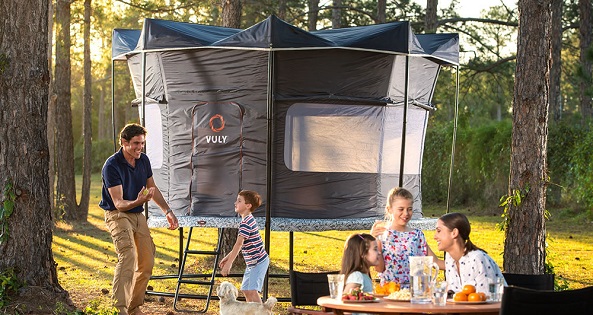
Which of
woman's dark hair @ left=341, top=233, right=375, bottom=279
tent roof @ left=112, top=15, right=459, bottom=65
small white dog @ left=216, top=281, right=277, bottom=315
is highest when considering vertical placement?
tent roof @ left=112, top=15, right=459, bottom=65

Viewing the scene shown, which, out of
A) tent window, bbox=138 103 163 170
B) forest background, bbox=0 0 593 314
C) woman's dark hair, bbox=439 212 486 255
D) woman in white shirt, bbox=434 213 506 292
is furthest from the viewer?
forest background, bbox=0 0 593 314

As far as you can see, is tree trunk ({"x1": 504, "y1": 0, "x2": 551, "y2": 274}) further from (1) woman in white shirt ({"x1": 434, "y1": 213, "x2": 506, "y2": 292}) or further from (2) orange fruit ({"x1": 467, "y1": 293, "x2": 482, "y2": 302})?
(2) orange fruit ({"x1": 467, "y1": 293, "x2": 482, "y2": 302})

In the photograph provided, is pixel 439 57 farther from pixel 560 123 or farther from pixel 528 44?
pixel 560 123

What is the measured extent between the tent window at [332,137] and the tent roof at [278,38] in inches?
37.4

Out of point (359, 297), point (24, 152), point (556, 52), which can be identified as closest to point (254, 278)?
point (24, 152)

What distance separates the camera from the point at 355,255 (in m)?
6.77

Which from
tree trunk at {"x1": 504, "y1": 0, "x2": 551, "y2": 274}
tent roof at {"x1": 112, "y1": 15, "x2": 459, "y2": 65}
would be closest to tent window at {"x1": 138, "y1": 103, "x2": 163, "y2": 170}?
tent roof at {"x1": 112, "y1": 15, "x2": 459, "y2": 65}

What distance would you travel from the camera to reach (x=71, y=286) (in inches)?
497

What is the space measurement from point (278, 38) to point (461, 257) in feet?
14.2

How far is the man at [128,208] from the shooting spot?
9055 millimetres

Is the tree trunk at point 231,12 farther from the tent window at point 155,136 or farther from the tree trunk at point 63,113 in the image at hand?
the tree trunk at point 63,113

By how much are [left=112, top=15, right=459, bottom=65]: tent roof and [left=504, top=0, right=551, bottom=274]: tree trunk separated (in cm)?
124

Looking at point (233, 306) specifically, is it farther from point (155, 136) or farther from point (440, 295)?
point (155, 136)

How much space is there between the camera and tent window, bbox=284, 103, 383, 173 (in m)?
11.7
